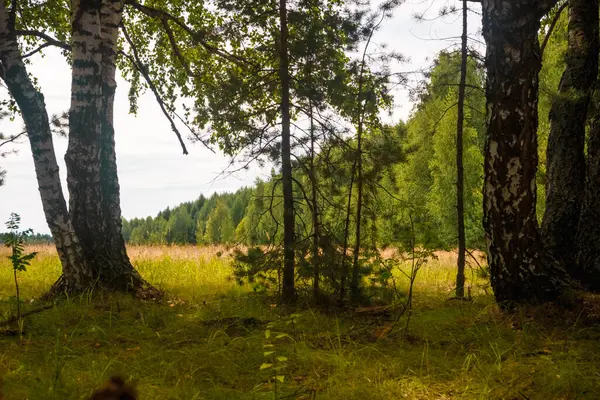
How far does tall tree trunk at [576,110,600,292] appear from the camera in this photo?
619 centimetres

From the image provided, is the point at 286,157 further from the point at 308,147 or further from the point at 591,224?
the point at 591,224

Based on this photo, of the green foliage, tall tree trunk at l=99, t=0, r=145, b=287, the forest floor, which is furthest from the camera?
tall tree trunk at l=99, t=0, r=145, b=287

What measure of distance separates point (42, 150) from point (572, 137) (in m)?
7.59

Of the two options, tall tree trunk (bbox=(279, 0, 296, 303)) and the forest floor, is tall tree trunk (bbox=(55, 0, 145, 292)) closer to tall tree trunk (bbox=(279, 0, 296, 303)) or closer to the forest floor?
the forest floor

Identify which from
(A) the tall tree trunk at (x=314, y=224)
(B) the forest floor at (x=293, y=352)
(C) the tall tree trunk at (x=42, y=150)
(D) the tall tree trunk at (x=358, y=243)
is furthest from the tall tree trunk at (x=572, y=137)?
(C) the tall tree trunk at (x=42, y=150)

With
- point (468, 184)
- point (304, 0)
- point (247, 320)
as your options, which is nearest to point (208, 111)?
point (304, 0)

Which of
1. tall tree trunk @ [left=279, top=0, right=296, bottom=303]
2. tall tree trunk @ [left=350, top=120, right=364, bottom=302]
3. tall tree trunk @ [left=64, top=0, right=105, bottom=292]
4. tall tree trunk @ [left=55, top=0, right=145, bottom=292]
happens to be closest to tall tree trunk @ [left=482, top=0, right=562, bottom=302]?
tall tree trunk @ [left=350, top=120, right=364, bottom=302]

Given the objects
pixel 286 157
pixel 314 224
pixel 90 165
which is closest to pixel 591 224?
pixel 314 224

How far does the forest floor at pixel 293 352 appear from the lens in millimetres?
3334

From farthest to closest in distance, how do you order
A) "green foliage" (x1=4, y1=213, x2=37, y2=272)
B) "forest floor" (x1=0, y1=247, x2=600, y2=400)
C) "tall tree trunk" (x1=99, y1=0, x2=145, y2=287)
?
"tall tree trunk" (x1=99, y1=0, x2=145, y2=287) < "green foliage" (x1=4, y1=213, x2=37, y2=272) < "forest floor" (x1=0, y1=247, x2=600, y2=400)

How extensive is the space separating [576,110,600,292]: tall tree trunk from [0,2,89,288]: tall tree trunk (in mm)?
6807

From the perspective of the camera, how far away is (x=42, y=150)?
654 cm

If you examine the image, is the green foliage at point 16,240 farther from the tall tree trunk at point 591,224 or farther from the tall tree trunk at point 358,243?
the tall tree trunk at point 591,224

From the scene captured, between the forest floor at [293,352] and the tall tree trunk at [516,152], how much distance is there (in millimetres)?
406
